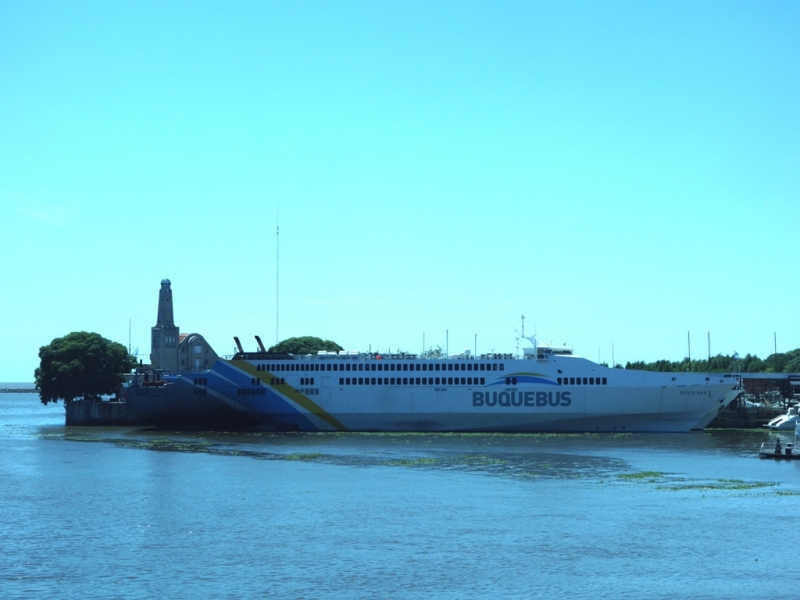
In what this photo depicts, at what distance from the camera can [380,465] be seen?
47219 millimetres

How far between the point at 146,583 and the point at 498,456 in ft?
98.3

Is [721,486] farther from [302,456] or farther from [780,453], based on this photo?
[302,456]

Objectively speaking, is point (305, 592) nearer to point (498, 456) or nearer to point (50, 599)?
point (50, 599)

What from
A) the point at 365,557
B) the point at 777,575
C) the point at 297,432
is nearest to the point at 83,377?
the point at 297,432

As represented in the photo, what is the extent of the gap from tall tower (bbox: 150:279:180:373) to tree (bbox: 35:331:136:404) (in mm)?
17129

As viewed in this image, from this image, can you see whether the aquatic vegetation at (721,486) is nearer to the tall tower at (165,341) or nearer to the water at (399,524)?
the water at (399,524)

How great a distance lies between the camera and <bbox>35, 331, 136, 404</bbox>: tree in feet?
295

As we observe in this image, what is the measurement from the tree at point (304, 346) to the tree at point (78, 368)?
2390cm

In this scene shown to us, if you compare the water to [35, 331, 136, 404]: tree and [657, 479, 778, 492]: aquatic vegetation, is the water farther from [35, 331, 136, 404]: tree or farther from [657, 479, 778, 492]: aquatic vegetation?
[35, 331, 136, 404]: tree

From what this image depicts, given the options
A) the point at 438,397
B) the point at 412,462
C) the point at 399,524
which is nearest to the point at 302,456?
the point at 412,462

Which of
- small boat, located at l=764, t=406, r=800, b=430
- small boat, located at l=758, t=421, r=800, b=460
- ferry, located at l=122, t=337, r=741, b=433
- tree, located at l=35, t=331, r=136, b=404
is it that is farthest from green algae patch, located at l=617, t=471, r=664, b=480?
tree, located at l=35, t=331, r=136, b=404

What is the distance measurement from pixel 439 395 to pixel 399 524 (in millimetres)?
38134

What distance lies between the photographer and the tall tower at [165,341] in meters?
111

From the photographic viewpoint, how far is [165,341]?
112 metres
